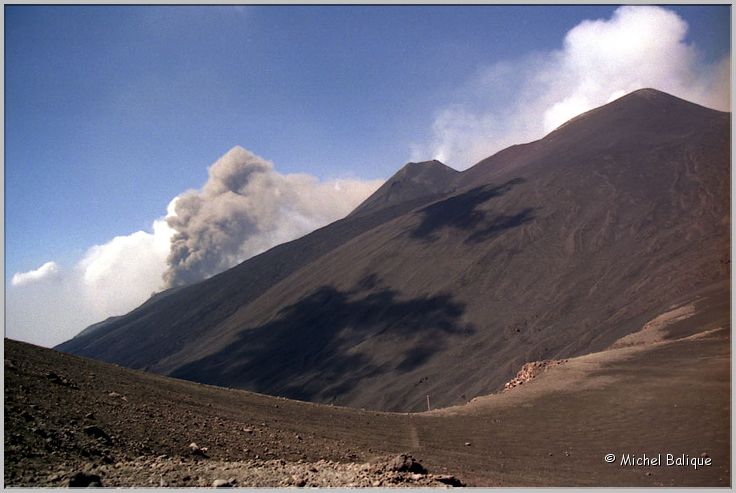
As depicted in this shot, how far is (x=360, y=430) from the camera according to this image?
14555 mm

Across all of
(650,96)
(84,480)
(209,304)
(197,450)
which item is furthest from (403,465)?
(650,96)

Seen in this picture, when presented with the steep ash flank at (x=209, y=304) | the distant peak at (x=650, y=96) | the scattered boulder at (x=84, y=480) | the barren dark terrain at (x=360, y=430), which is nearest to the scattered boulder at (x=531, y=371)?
the barren dark terrain at (x=360, y=430)

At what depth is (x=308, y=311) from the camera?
63.0 m

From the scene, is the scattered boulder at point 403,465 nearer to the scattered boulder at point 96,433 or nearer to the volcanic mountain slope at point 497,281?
the scattered boulder at point 96,433

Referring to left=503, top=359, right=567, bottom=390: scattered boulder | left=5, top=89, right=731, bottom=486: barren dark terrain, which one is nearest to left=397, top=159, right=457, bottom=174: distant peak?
left=5, top=89, right=731, bottom=486: barren dark terrain

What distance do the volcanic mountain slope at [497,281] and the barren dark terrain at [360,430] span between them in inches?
628

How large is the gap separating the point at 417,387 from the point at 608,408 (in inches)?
891

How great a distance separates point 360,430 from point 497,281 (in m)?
37.7

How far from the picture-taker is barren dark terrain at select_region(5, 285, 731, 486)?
7215mm

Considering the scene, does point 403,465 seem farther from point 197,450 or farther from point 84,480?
point 84,480

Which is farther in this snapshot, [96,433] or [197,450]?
[197,450]

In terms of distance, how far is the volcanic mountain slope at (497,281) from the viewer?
38094mm

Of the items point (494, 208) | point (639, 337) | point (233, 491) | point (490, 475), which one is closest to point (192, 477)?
point (233, 491)

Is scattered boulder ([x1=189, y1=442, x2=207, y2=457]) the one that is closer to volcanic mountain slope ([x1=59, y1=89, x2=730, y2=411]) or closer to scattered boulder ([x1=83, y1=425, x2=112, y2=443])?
scattered boulder ([x1=83, y1=425, x2=112, y2=443])
